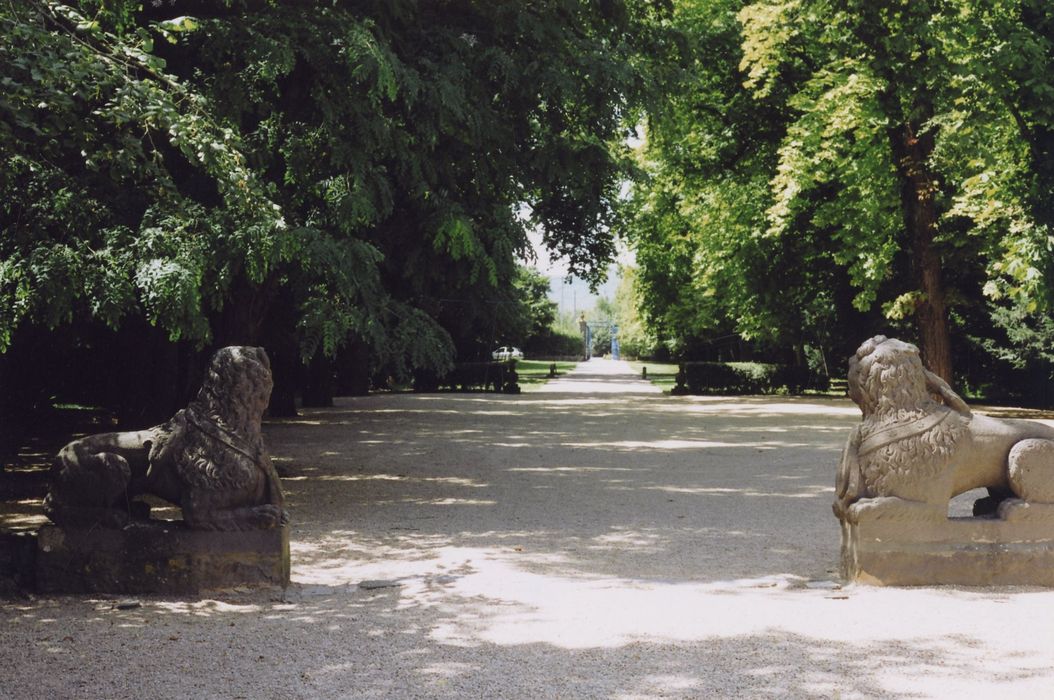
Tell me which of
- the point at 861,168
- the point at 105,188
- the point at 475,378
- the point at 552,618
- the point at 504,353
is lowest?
the point at 552,618

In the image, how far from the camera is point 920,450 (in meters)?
6.73

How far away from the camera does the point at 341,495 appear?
1200 cm

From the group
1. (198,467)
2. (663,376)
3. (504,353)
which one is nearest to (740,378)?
(663,376)

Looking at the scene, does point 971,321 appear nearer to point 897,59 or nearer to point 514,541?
point 897,59

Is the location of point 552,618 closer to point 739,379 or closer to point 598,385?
point 739,379

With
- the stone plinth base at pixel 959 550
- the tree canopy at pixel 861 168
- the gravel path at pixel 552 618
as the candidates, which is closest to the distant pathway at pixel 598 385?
the tree canopy at pixel 861 168

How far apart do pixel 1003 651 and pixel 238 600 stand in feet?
14.1

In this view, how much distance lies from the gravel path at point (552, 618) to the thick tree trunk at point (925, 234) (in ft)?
42.2

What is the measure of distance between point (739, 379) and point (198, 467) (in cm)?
3117

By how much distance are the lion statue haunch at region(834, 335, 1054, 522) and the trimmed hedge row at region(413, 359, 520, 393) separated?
29913 mm

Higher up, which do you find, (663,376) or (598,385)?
(663,376)

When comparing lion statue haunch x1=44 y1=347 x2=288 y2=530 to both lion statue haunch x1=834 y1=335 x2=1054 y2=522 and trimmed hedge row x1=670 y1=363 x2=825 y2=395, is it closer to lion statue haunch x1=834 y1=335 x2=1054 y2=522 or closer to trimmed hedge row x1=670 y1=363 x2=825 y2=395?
lion statue haunch x1=834 y1=335 x2=1054 y2=522

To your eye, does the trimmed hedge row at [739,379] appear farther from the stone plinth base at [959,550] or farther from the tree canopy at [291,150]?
the stone plinth base at [959,550]

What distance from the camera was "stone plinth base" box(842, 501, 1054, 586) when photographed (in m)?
6.70
